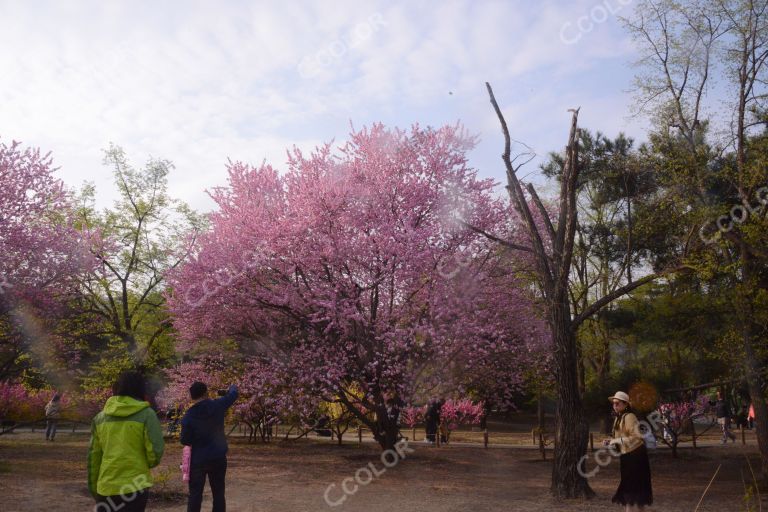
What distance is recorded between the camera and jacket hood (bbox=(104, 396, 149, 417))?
17.7 feet

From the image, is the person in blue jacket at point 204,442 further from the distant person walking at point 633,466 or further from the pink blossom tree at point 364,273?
the pink blossom tree at point 364,273

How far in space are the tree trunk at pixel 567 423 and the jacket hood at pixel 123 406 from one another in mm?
8187

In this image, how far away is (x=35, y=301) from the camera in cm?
1608

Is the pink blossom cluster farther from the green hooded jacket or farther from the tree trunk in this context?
the green hooded jacket

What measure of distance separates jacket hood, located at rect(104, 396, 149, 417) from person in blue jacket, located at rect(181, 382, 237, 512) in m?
1.34

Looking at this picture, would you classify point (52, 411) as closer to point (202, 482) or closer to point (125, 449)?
point (202, 482)

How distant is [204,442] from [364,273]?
851 centimetres

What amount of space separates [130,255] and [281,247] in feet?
42.5

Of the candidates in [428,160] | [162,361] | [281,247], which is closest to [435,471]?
[281,247]

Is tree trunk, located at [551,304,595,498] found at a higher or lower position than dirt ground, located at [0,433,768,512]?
higher

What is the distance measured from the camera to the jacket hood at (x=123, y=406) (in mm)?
5410

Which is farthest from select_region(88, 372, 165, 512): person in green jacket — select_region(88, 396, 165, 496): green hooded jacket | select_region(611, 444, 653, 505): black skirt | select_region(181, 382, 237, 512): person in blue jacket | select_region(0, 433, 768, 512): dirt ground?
select_region(611, 444, 653, 505): black skirt

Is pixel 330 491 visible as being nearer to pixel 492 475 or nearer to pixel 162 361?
pixel 492 475

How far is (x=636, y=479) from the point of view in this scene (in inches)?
A: 322
